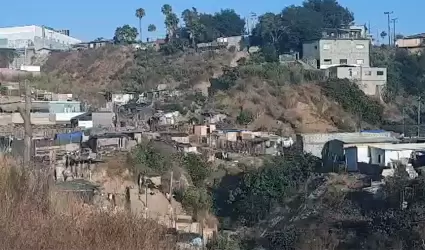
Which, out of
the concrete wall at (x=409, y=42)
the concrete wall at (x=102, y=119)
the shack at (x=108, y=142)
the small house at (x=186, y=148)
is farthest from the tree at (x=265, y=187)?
the concrete wall at (x=409, y=42)

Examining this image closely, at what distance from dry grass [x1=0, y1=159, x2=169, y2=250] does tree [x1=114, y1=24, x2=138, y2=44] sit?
34.2 meters

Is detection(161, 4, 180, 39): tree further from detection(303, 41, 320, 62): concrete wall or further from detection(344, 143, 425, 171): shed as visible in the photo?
detection(344, 143, 425, 171): shed

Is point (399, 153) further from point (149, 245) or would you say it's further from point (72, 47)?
point (72, 47)

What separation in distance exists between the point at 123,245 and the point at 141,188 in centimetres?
1222

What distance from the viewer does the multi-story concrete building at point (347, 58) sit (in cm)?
3034

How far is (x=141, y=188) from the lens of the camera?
→ 1755 cm

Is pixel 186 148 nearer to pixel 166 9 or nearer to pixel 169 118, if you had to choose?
pixel 169 118

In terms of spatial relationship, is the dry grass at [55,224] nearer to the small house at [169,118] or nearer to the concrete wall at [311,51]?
the small house at [169,118]

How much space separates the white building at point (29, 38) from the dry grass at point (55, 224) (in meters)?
34.6

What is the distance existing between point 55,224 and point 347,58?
90.5 ft

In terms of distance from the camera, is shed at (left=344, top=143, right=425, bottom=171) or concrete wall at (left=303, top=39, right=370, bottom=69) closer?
shed at (left=344, top=143, right=425, bottom=171)

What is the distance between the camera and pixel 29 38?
4056cm

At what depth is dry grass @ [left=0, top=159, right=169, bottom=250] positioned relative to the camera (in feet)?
17.1

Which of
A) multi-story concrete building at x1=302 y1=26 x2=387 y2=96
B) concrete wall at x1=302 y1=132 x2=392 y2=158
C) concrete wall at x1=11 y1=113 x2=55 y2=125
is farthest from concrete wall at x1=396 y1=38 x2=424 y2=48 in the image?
concrete wall at x1=11 y1=113 x2=55 y2=125
